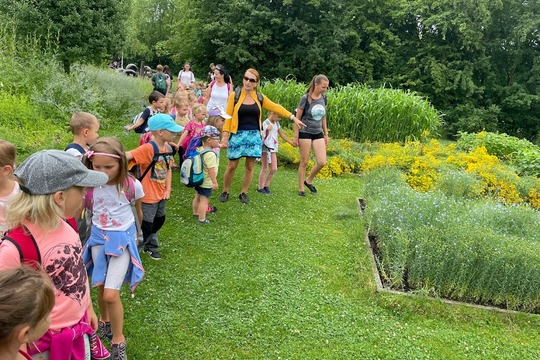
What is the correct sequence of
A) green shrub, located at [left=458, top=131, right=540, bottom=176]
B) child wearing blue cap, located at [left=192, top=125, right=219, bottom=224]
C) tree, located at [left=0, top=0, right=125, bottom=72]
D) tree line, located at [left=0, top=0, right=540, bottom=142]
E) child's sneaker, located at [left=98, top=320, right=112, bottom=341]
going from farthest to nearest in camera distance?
tree line, located at [left=0, top=0, right=540, bottom=142], tree, located at [left=0, top=0, right=125, bottom=72], green shrub, located at [left=458, top=131, right=540, bottom=176], child wearing blue cap, located at [left=192, top=125, right=219, bottom=224], child's sneaker, located at [left=98, top=320, right=112, bottom=341]

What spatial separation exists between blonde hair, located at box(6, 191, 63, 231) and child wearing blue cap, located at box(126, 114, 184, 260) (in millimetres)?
1845

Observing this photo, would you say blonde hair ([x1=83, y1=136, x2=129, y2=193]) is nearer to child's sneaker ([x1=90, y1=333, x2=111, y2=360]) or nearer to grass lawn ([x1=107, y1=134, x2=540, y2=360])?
child's sneaker ([x1=90, y1=333, x2=111, y2=360])

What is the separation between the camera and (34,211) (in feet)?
6.32

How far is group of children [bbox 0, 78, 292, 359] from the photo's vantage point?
1.80 metres

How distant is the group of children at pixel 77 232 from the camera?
5.90 feet

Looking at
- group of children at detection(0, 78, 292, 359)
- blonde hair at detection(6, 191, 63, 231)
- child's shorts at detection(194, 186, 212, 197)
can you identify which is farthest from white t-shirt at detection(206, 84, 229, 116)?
blonde hair at detection(6, 191, 63, 231)

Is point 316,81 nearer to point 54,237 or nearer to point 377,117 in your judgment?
point 377,117

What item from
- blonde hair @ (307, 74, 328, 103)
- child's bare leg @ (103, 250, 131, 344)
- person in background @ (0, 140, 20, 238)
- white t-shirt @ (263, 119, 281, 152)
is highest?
blonde hair @ (307, 74, 328, 103)

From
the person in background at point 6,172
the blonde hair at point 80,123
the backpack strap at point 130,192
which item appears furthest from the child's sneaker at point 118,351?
the blonde hair at point 80,123

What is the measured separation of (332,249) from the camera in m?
5.34

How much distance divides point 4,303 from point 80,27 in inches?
542

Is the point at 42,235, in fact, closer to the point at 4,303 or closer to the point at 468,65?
the point at 4,303

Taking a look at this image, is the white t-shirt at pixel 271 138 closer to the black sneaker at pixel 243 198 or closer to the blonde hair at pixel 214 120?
the black sneaker at pixel 243 198

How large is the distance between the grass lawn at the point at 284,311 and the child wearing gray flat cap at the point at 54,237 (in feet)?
4.05
